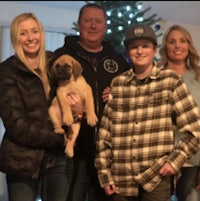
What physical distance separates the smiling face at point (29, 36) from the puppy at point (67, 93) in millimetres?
151

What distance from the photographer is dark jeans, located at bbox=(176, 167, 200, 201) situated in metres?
2.07

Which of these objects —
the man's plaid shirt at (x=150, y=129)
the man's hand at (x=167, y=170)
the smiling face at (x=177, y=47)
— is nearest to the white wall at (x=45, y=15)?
the smiling face at (x=177, y=47)

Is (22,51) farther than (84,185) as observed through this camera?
No

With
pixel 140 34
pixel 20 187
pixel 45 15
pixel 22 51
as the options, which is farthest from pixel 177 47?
pixel 45 15

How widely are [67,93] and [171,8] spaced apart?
3638 mm

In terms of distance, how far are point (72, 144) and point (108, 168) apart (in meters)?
0.24

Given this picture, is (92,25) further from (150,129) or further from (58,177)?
(58,177)

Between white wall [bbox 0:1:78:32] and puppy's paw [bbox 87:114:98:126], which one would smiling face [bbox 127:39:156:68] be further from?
white wall [bbox 0:1:78:32]

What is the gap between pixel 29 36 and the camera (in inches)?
75.7

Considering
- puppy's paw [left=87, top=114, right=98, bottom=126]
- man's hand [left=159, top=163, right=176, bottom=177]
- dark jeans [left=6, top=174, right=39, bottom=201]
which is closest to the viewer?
man's hand [left=159, top=163, right=176, bottom=177]

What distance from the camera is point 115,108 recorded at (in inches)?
72.0

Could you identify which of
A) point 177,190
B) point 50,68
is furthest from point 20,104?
point 177,190

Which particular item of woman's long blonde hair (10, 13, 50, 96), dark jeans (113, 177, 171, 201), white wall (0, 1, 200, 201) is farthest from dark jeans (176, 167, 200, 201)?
white wall (0, 1, 200, 201)

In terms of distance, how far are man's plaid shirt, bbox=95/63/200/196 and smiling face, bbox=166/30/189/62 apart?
452 mm
